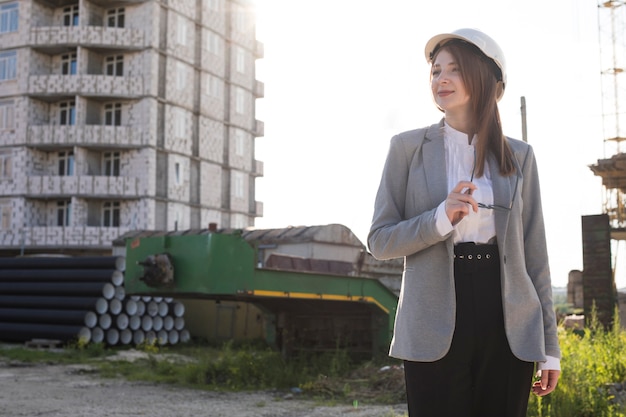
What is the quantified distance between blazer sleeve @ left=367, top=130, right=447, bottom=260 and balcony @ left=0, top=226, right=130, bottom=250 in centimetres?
3676

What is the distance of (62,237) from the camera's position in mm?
38312

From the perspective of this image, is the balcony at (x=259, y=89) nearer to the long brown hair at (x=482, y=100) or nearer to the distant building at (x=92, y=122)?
the distant building at (x=92, y=122)

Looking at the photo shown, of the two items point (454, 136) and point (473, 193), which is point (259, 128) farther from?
point (473, 193)

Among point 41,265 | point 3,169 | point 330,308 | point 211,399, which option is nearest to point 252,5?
point 3,169

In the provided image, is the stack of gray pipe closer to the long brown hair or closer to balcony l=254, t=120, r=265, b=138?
the long brown hair

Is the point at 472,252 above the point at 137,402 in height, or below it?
above

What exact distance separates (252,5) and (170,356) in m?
36.2

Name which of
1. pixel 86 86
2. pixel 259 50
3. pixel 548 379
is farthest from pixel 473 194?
pixel 259 50

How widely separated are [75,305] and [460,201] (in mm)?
17071

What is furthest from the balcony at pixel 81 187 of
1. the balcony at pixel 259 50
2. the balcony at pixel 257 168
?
the balcony at pixel 259 50

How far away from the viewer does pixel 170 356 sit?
1706 centimetres

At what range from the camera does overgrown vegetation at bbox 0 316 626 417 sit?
674 cm

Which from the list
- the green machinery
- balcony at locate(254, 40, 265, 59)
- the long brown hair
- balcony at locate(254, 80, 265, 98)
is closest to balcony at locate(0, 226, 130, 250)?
balcony at locate(254, 80, 265, 98)

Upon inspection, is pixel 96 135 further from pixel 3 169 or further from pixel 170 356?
pixel 170 356
